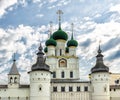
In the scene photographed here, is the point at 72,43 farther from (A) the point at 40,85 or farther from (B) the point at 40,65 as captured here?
(A) the point at 40,85

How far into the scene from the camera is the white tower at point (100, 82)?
181ft

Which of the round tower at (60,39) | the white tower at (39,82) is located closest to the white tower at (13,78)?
the white tower at (39,82)

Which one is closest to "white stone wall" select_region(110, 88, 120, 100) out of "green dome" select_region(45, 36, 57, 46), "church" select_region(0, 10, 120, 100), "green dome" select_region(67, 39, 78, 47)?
"church" select_region(0, 10, 120, 100)

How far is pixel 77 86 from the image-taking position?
56.8 metres

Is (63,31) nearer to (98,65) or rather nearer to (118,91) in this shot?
(98,65)

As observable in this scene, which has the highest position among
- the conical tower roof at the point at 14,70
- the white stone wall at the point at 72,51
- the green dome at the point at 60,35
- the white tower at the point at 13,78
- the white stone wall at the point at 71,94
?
the green dome at the point at 60,35

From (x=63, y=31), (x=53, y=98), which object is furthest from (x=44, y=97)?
(x=63, y=31)

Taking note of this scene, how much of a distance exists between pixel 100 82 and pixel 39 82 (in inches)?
420

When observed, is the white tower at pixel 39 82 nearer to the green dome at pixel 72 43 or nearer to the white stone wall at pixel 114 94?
the green dome at pixel 72 43

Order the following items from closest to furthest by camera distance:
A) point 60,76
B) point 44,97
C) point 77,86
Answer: point 44,97
point 77,86
point 60,76

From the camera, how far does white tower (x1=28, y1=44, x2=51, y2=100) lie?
2101 inches

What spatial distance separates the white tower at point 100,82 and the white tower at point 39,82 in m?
8.25

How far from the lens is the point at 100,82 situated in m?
55.6

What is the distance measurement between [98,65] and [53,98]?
981 centimetres
